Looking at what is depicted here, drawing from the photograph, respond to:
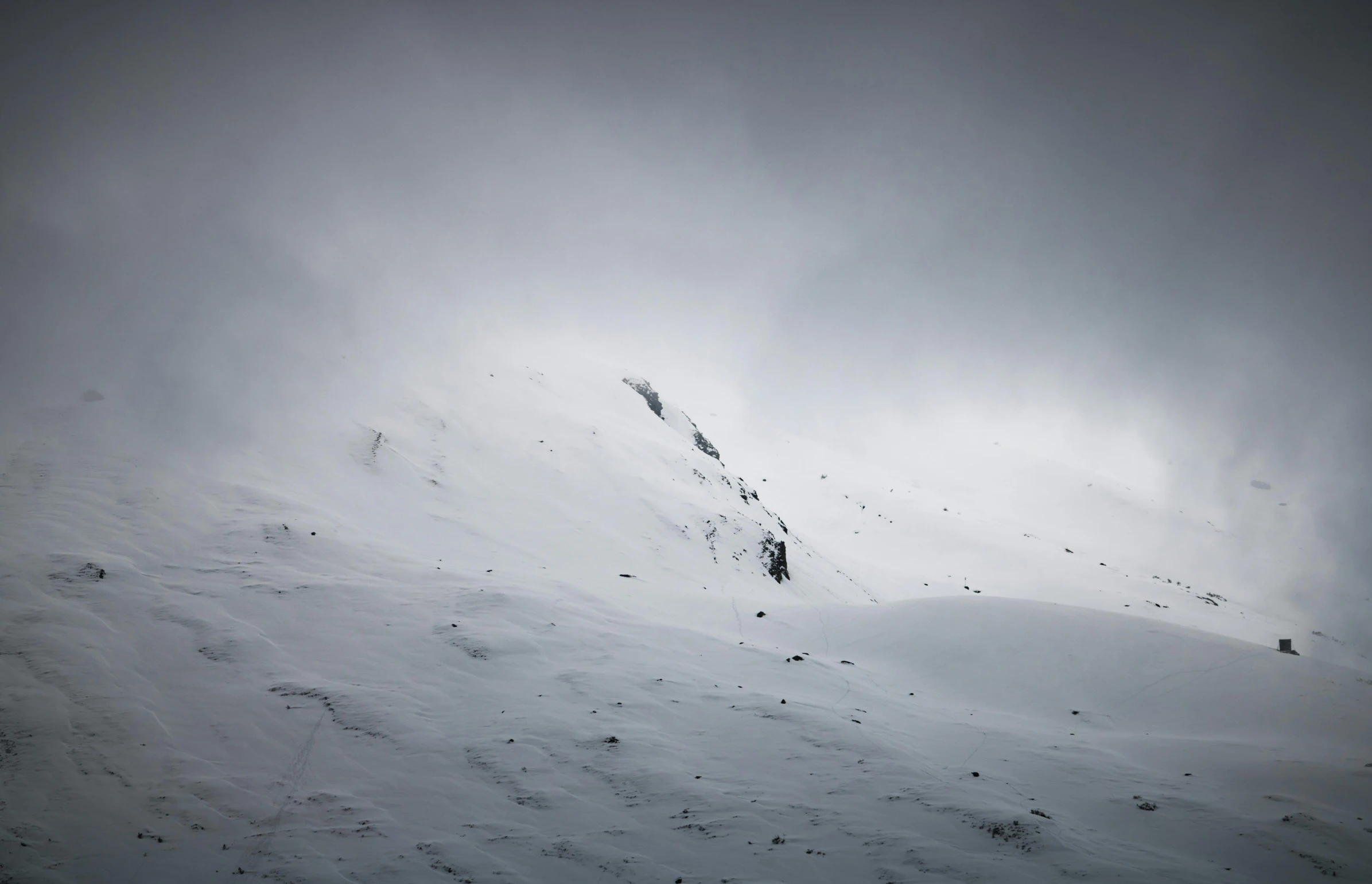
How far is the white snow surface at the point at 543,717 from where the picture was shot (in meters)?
5.71

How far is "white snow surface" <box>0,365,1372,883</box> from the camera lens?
Result: 5.71m

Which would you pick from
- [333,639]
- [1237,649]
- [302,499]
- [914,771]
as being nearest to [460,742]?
[333,639]

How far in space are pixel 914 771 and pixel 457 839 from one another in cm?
583

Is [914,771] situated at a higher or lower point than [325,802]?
higher

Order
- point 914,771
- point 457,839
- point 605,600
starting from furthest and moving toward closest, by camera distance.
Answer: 1. point 605,600
2. point 914,771
3. point 457,839

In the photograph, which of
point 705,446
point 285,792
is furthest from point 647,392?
point 285,792

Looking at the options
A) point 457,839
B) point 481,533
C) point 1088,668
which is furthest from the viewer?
point 481,533

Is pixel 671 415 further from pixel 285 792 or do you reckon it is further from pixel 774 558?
pixel 285 792

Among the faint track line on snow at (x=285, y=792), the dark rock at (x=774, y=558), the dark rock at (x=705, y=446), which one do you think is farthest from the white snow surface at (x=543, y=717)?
the dark rock at (x=705, y=446)

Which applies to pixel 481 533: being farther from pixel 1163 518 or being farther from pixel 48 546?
pixel 1163 518

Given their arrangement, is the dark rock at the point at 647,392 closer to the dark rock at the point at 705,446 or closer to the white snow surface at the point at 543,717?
the dark rock at the point at 705,446

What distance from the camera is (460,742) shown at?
7371 millimetres

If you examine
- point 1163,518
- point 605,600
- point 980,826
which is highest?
point 1163,518

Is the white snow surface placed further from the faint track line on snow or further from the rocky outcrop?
the rocky outcrop
